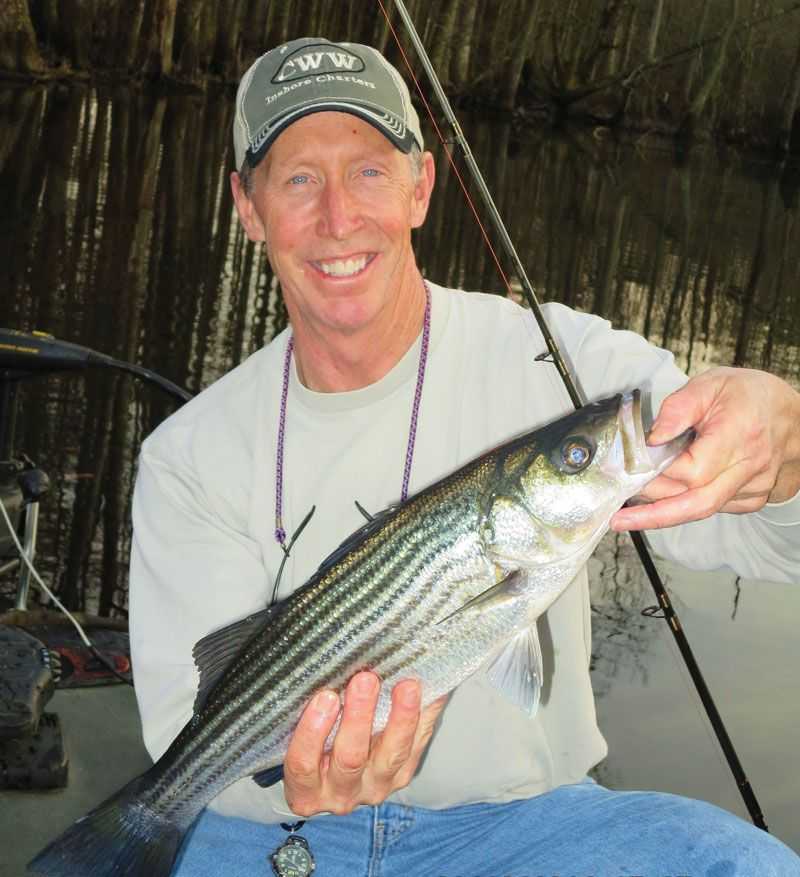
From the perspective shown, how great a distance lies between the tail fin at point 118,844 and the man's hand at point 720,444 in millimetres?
1502

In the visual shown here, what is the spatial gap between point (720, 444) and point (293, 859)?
1722 millimetres

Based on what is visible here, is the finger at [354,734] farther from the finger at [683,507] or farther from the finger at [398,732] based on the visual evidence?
the finger at [683,507]

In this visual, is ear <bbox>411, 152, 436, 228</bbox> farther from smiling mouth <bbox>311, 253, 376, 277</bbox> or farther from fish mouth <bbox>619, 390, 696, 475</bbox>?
fish mouth <bbox>619, 390, 696, 475</bbox>

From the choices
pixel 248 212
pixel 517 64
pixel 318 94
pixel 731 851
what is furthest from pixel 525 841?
pixel 517 64

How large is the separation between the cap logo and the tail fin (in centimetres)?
221

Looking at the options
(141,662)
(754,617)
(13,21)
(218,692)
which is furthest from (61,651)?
(13,21)

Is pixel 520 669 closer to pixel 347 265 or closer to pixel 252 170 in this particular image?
pixel 347 265

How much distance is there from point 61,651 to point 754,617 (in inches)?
192

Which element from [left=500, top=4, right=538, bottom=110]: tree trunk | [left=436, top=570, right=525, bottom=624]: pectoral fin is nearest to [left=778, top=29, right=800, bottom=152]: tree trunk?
[left=500, top=4, right=538, bottom=110]: tree trunk

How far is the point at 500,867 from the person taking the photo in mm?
3383

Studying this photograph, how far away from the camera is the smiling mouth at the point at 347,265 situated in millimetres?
3912

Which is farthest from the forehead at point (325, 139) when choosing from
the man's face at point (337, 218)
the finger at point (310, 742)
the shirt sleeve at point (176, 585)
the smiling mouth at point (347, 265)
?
the finger at point (310, 742)

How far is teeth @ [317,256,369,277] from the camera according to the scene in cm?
391

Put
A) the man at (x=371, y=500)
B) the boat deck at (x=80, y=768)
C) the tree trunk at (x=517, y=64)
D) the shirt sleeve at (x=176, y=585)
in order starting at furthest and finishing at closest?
the tree trunk at (x=517, y=64), the boat deck at (x=80, y=768), the shirt sleeve at (x=176, y=585), the man at (x=371, y=500)
